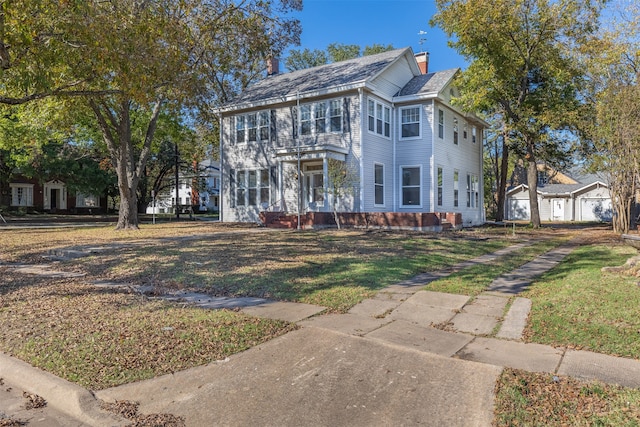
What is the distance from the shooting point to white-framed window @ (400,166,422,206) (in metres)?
20.5

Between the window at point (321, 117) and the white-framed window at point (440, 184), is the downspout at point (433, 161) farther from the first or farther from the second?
the window at point (321, 117)

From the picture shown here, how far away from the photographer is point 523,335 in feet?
15.8

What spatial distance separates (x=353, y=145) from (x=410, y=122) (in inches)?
143

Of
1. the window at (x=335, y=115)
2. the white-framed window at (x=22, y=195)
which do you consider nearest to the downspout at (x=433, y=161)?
the window at (x=335, y=115)

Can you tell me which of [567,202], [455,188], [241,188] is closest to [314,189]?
[241,188]

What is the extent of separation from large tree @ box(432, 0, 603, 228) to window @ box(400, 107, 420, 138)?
8.13ft

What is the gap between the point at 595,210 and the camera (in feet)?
128

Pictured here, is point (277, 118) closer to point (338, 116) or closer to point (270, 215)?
point (338, 116)

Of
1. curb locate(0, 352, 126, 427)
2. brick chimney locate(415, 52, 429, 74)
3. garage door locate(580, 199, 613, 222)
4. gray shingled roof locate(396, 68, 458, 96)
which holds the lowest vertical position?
curb locate(0, 352, 126, 427)

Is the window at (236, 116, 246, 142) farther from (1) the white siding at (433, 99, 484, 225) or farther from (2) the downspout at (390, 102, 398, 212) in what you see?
(1) the white siding at (433, 99, 484, 225)

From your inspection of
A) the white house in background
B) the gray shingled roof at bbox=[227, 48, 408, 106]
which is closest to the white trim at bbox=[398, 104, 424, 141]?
the gray shingled roof at bbox=[227, 48, 408, 106]

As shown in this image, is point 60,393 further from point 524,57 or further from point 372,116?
point 524,57

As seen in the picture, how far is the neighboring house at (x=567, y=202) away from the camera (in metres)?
38.6

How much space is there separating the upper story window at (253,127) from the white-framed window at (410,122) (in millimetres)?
6431
